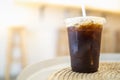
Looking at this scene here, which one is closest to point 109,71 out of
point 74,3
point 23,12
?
point 74,3

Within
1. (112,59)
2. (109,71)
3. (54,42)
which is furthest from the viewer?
(54,42)

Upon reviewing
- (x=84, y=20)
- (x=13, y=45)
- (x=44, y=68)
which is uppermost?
(x=84, y=20)

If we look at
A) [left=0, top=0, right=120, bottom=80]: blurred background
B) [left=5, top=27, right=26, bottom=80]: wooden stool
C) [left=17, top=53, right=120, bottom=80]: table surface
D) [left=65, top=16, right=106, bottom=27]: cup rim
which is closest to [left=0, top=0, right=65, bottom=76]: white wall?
[left=0, top=0, right=120, bottom=80]: blurred background

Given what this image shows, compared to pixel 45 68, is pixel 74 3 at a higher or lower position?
higher

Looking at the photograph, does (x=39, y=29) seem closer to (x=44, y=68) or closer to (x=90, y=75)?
(x=44, y=68)

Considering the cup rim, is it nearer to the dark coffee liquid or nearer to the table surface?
the dark coffee liquid

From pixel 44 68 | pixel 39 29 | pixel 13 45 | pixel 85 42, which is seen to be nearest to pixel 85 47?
pixel 85 42

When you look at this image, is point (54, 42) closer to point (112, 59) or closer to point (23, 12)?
point (23, 12)

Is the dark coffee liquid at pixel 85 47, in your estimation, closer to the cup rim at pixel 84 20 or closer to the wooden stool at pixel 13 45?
the cup rim at pixel 84 20
